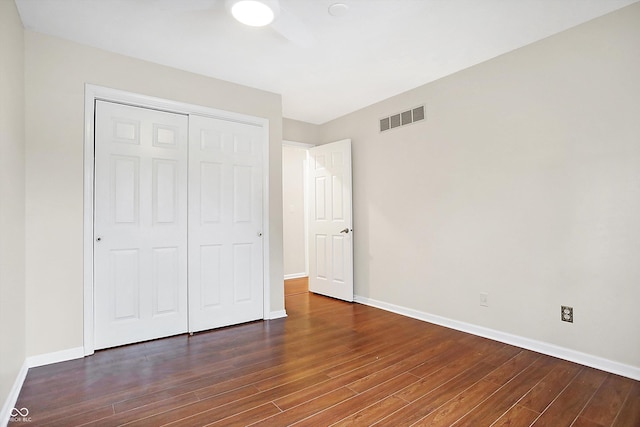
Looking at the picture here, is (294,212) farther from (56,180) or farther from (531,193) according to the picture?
(531,193)

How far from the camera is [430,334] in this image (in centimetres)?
309

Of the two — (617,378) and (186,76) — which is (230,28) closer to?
(186,76)

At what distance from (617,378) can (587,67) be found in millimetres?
2203

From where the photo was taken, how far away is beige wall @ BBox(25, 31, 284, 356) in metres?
2.46

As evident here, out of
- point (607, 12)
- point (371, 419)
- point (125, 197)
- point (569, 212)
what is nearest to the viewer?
point (371, 419)

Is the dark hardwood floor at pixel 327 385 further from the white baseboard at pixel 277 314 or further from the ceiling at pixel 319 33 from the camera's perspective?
the ceiling at pixel 319 33

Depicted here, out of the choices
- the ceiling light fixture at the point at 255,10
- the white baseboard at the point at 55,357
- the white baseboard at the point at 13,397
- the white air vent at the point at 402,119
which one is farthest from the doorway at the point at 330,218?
the white baseboard at the point at 13,397

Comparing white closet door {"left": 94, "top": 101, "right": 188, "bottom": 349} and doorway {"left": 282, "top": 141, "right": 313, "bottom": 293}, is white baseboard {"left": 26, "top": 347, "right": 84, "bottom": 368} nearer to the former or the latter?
white closet door {"left": 94, "top": 101, "right": 188, "bottom": 349}

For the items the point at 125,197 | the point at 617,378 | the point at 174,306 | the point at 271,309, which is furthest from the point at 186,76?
the point at 617,378

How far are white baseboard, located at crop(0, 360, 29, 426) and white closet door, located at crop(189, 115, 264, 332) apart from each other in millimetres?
1200

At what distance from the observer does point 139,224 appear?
2.93 metres

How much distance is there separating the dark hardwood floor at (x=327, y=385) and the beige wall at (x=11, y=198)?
328mm

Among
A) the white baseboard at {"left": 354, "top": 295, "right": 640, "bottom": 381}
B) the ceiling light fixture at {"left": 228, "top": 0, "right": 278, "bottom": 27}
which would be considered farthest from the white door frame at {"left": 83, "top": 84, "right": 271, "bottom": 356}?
the white baseboard at {"left": 354, "top": 295, "right": 640, "bottom": 381}

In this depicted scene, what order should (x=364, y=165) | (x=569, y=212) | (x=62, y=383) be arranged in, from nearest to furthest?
(x=62, y=383)
(x=569, y=212)
(x=364, y=165)
